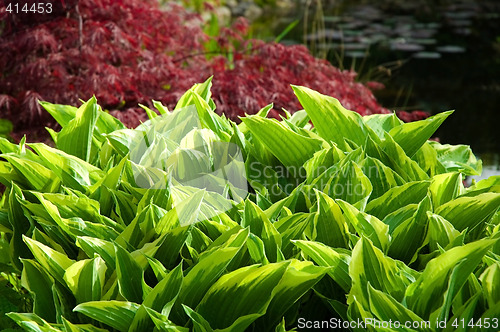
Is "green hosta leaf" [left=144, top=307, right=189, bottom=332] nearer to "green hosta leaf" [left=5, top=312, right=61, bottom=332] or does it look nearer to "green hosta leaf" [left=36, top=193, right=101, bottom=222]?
"green hosta leaf" [left=5, top=312, right=61, bottom=332]

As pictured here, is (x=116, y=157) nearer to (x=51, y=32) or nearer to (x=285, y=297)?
(x=285, y=297)

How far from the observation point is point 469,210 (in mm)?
1575

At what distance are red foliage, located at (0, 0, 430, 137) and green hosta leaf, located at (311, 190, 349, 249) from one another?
2009 millimetres

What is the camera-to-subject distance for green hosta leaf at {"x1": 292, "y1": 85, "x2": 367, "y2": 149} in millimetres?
1917

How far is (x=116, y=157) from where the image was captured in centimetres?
200

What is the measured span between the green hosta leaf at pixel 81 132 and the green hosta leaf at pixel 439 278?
44.7 inches

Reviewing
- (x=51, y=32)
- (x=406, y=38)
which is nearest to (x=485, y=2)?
(x=406, y=38)

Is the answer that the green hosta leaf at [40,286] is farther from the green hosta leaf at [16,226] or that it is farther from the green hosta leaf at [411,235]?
the green hosta leaf at [411,235]

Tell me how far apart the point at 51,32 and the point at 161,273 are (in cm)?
267

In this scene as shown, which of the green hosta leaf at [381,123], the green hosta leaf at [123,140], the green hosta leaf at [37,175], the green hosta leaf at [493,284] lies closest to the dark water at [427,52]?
the green hosta leaf at [381,123]

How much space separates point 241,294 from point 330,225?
1.01ft

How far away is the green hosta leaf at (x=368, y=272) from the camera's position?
136 centimetres

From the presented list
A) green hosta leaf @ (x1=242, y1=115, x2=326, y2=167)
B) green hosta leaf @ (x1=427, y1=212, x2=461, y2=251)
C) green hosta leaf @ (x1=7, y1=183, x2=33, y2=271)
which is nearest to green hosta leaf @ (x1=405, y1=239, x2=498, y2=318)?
green hosta leaf @ (x1=427, y1=212, x2=461, y2=251)

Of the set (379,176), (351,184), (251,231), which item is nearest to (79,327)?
(251,231)
